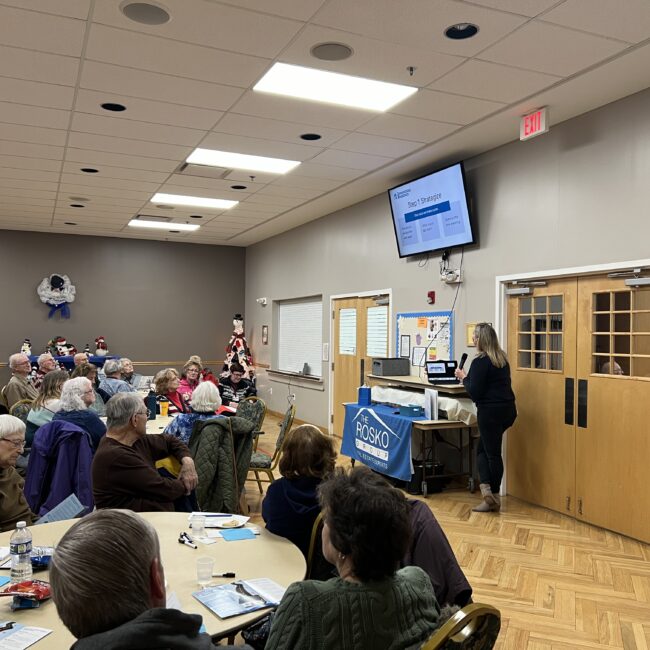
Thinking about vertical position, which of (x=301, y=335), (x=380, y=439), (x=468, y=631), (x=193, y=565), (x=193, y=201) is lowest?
(x=380, y=439)

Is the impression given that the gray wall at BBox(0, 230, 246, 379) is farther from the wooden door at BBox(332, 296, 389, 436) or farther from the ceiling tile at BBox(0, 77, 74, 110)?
the ceiling tile at BBox(0, 77, 74, 110)

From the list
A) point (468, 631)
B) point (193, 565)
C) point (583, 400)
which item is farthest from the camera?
point (583, 400)

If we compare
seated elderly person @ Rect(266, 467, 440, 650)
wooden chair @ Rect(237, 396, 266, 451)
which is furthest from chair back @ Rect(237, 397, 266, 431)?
seated elderly person @ Rect(266, 467, 440, 650)

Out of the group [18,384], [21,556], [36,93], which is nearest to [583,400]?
[21,556]

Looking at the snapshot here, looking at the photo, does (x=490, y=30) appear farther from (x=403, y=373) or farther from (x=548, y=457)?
(x=403, y=373)

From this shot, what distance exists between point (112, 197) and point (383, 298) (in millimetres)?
3637

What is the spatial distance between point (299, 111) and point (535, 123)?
180 centimetres

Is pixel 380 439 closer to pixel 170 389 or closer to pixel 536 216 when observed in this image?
pixel 170 389

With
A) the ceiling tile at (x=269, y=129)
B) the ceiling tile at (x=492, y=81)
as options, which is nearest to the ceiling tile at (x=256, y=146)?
the ceiling tile at (x=269, y=129)

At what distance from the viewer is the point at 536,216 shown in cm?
525

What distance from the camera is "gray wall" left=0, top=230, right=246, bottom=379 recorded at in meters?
10.7

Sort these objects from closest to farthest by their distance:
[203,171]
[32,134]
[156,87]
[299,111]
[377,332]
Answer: [156,87] < [299,111] < [32,134] < [203,171] < [377,332]

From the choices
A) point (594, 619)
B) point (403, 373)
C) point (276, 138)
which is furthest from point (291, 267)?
point (594, 619)

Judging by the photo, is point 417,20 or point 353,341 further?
point 353,341
